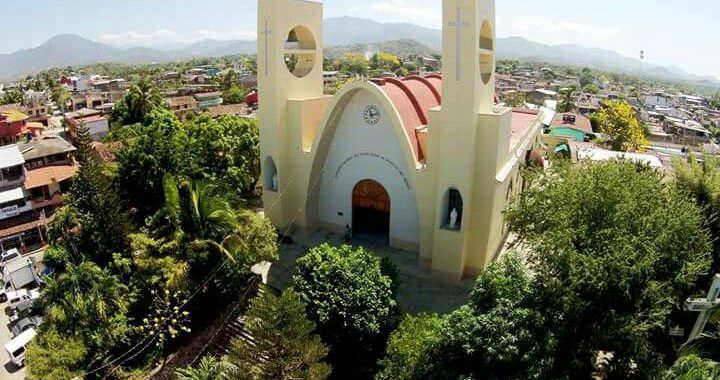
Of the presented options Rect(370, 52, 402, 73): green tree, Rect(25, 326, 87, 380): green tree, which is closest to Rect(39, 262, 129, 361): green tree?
Rect(25, 326, 87, 380): green tree

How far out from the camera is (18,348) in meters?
16.1

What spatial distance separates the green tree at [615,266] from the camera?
10.5 metres

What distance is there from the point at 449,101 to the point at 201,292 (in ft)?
36.1

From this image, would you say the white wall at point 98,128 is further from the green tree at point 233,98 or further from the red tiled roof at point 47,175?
the green tree at point 233,98

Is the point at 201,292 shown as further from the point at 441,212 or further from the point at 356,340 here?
the point at 441,212

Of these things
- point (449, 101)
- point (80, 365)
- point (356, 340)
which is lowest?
point (80, 365)

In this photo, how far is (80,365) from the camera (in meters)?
13.9

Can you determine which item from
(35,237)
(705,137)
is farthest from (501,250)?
(705,137)

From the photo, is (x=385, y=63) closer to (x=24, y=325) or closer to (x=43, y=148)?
(x=43, y=148)

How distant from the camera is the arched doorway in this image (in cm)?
2020

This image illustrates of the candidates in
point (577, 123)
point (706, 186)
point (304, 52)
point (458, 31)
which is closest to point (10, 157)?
point (304, 52)

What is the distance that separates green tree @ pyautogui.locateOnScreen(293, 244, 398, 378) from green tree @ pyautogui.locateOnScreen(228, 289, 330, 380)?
77.8 inches

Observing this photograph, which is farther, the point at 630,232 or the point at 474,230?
the point at 474,230

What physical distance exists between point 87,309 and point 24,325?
5.80 metres
